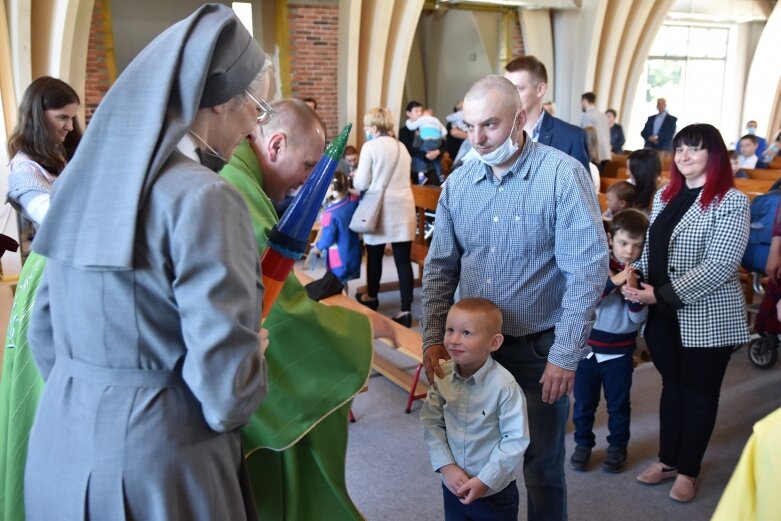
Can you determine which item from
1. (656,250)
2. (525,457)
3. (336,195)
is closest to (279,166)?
(525,457)

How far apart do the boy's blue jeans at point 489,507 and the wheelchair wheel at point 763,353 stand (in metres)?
3.27

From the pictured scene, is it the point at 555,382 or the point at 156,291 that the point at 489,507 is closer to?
the point at 555,382

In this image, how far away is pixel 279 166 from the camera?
204 centimetres

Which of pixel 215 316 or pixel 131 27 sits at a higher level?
pixel 131 27

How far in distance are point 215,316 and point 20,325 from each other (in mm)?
1361

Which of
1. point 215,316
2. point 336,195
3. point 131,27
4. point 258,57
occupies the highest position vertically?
point 131,27

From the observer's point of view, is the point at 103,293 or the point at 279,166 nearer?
the point at 103,293

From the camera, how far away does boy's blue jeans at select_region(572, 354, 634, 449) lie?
350 cm

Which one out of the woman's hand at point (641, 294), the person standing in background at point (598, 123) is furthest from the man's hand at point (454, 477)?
the person standing in background at point (598, 123)

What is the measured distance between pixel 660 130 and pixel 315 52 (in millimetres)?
6558

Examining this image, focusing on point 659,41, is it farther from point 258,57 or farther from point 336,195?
point 258,57

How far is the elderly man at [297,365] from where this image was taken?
196 cm

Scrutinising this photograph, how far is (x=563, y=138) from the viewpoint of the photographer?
3.50 m

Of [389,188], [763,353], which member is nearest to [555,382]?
[763,353]
